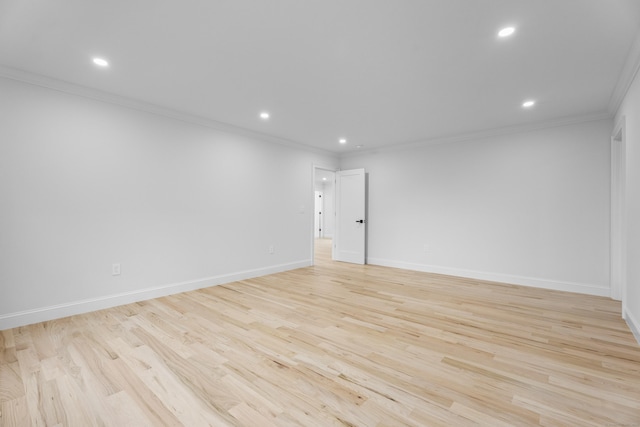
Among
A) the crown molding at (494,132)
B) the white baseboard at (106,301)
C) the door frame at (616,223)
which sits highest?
the crown molding at (494,132)

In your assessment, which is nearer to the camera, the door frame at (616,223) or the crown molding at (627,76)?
the crown molding at (627,76)

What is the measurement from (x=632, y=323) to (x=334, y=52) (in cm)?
382

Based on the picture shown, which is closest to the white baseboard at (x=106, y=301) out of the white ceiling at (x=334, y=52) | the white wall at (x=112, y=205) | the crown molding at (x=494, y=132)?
the white wall at (x=112, y=205)

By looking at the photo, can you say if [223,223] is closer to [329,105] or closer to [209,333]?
[209,333]

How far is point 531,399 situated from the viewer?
1.73 meters

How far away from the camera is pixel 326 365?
6.91 ft

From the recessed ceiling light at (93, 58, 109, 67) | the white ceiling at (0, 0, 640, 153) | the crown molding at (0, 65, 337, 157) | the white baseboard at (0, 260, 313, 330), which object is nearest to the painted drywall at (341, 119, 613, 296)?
the white ceiling at (0, 0, 640, 153)

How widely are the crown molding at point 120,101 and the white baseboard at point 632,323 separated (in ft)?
17.0

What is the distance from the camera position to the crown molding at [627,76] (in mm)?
2346

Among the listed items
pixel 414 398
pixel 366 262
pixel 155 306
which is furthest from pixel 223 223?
pixel 414 398

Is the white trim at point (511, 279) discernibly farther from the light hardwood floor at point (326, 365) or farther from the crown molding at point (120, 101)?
the crown molding at point (120, 101)

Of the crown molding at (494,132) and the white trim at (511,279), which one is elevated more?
the crown molding at (494,132)

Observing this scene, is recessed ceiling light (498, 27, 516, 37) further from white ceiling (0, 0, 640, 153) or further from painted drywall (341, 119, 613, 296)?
painted drywall (341, 119, 613, 296)

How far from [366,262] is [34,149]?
217 inches
